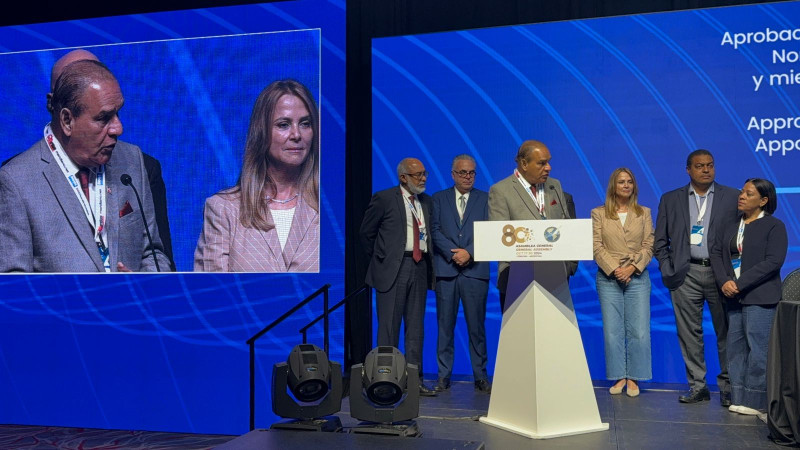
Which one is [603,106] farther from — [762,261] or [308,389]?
[308,389]

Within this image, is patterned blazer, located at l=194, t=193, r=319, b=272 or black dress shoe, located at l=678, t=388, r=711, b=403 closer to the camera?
black dress shoe, located at l=678, t=388, r=711, b=403

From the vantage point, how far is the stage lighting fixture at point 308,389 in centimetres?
411

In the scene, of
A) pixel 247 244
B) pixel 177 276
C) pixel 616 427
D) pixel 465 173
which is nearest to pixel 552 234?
pixel 616 427

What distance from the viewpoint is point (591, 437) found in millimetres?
3797

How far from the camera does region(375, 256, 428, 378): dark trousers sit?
208 inches

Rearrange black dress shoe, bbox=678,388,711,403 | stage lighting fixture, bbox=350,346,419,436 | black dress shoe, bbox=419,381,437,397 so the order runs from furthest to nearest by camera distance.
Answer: black dress shoe, bbox=419,381,437,397 < black dress shoe, bbox=678,388,711,403 < stage lighting fixture, bbox=350,346,419,436

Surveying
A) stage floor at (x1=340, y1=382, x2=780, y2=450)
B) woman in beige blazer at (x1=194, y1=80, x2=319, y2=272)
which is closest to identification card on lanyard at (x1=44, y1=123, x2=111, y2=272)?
woman in beige blazer at (x1=194, y1=80, x2=319, y2=272)

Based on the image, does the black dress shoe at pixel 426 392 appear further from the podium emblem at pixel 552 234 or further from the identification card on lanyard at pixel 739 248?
the identification card on lanyard at pixel 739 248

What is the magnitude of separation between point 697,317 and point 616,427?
121 cm

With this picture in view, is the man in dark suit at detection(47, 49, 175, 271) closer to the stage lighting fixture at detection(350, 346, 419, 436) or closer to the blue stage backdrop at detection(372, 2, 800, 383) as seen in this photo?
the blue stage backdrop at detection(372, 2, 800, 383)

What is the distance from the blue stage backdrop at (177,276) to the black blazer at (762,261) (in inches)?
141

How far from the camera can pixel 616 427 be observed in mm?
4098

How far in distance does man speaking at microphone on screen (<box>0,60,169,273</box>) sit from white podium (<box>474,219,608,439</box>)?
4.61 m

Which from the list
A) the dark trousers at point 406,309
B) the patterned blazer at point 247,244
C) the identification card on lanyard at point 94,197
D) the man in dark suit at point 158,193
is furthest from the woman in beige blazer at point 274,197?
the dark trousers at point 406,309
